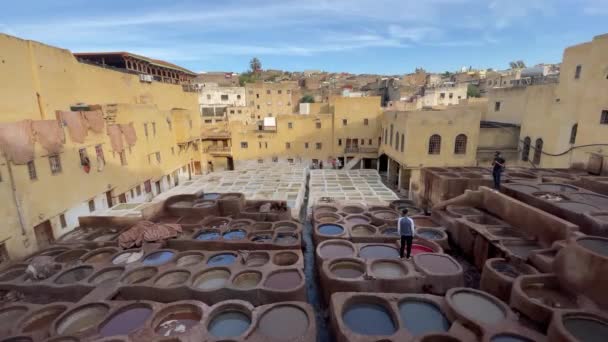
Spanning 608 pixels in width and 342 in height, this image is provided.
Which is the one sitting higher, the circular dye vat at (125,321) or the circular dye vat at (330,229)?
the circular dye vat at (330,229)

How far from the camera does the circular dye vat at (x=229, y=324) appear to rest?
7.95 m

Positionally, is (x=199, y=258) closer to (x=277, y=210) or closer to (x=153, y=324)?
(x=153, y=324)

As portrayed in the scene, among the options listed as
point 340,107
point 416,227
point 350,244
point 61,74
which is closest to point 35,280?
point 350,244

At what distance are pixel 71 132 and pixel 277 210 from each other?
1207 centimetres

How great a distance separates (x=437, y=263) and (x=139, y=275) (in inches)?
435

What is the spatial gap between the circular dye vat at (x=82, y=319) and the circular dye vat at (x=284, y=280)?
4.96m

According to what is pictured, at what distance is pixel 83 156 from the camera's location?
17.2 m

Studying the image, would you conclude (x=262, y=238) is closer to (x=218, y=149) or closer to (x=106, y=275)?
(x=106, y=275)

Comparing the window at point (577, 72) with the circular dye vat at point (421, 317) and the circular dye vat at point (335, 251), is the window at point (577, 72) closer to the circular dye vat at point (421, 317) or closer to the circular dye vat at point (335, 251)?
the circular dye vat at point (335, 251)

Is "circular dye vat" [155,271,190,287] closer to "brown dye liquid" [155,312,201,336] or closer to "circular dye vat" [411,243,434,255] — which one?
"brown dye liquid" [155,312,201,336]

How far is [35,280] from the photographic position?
10977mm

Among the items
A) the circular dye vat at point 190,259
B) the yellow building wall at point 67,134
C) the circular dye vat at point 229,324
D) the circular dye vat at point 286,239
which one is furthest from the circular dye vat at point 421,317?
the yellow building wall at point 67,134

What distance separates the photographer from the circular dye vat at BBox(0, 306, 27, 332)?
8.63 metres

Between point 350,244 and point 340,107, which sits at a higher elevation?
point 340,107
